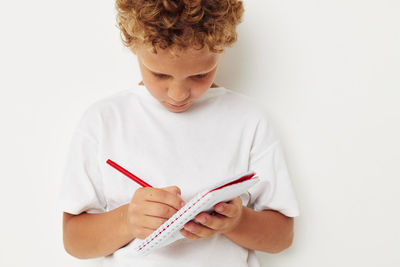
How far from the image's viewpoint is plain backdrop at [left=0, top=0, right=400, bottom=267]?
3.87 ft

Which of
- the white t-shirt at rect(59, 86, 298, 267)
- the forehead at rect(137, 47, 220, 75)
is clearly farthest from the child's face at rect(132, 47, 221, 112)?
the white t-shirt at rect(59, 86, 298, 267)

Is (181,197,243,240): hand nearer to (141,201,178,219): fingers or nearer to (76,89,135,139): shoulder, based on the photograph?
(141,201,178,219): fingers

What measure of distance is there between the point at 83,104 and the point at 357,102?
2.29 ft

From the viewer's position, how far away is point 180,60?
2.89 feet

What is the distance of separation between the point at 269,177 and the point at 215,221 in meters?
0.25

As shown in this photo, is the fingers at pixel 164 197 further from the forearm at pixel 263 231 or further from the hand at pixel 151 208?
the forearm at pixel 263 231

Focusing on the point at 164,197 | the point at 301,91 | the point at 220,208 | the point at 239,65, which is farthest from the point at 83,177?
the point at 301,91

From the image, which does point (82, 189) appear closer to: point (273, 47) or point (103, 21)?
point (103, 21)

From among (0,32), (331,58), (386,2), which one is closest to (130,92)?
(0,32)

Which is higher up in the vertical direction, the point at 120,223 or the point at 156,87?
the point at 156,87

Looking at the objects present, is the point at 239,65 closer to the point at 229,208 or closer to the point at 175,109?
the point at 175,109

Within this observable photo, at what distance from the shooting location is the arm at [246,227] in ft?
2.88

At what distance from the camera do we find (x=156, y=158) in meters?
1.04

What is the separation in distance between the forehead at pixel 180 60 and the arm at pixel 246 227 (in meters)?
0.26
